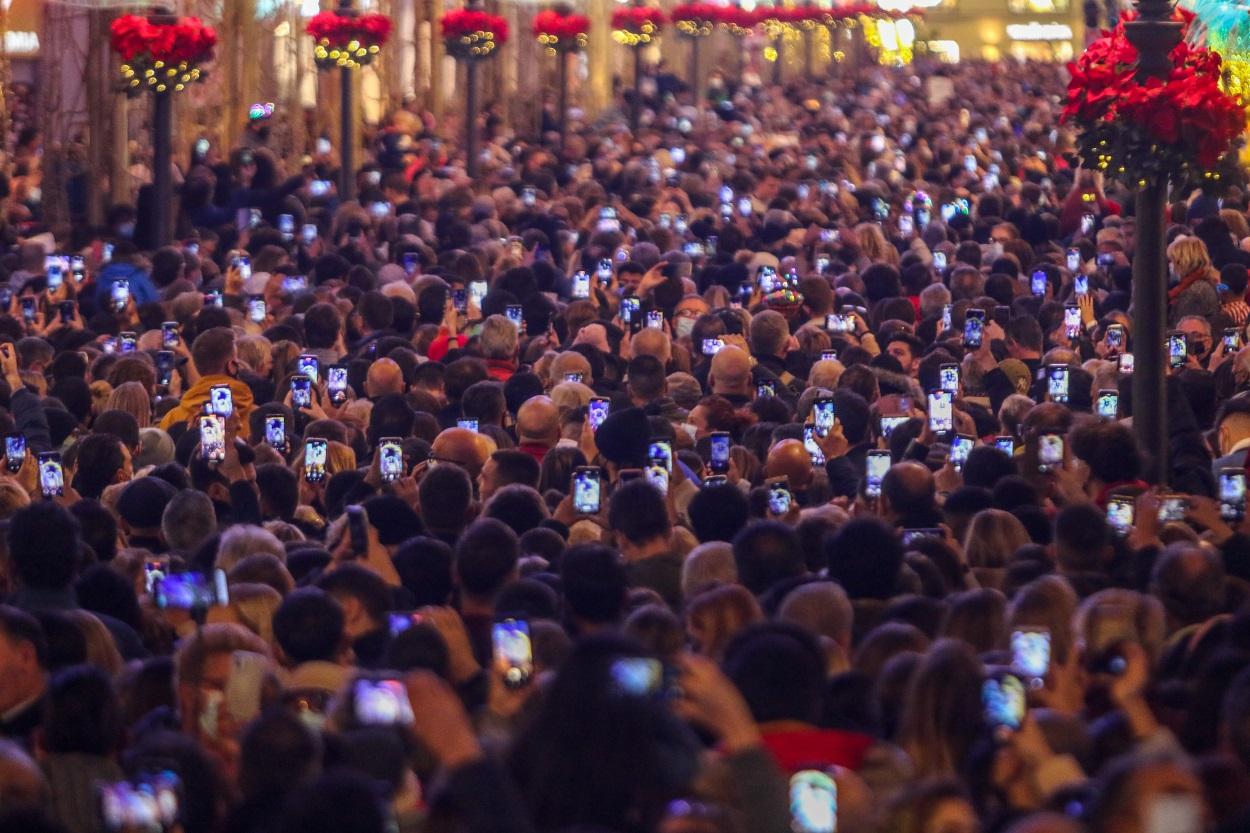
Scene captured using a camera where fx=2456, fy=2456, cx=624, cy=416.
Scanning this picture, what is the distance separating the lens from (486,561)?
24.8 feet

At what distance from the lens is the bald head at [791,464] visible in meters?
10.3

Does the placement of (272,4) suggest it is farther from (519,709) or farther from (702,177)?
(519,709)

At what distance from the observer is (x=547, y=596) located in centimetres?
725

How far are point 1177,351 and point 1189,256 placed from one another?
211 cm

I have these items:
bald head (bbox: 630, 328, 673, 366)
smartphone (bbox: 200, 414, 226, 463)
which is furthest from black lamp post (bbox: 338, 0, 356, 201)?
smartphone (bbox: 200, 414, 226, 463)

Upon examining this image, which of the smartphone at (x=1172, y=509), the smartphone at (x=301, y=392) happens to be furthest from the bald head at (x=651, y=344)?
the smartphone at (x=1172, y=509)

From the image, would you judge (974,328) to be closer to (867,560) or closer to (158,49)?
(867,560)

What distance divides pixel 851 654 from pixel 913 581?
0.55 metres

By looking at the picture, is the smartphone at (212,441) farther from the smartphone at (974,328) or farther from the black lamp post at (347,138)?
the black lamp post at (347,138)

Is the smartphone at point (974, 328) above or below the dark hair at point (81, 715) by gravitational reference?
below

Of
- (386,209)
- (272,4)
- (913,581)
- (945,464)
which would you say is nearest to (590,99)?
(272,4)

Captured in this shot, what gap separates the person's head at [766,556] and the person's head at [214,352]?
481cm

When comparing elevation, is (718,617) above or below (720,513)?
above

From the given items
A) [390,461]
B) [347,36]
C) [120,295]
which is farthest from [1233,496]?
[347,36]
